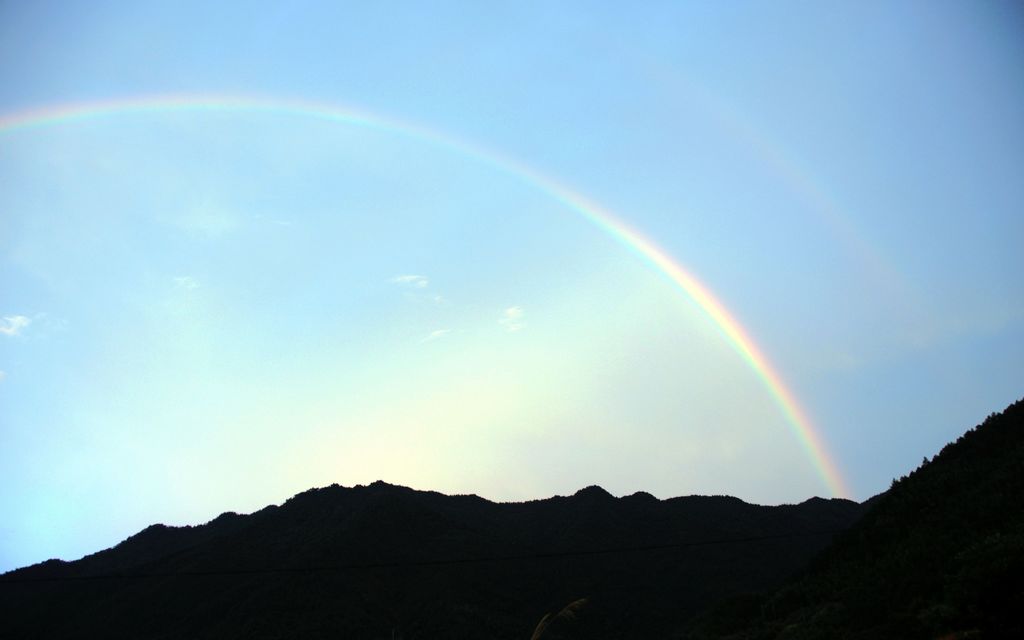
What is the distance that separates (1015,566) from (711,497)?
253 feet

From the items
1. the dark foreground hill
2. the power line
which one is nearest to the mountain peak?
the dark foreground hill

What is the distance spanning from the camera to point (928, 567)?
998 inches

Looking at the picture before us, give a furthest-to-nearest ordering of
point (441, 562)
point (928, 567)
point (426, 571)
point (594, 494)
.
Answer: point (594, 494) < point (441, 562) < point (426, 571) < point (928, 567)

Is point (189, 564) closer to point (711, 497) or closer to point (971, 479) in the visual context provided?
point (711, 497)

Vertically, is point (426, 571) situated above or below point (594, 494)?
below

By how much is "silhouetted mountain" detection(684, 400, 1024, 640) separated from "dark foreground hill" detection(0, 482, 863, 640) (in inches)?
866

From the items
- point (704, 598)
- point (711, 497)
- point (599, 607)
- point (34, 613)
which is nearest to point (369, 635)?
point (599, 607)

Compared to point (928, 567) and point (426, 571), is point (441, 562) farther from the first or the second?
point (928, 567)

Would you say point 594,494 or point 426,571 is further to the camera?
point 594,494

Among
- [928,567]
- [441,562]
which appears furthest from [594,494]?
[928,567]

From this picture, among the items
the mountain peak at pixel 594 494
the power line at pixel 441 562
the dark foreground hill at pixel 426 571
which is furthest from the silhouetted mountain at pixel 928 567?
the mountain peak at pixel 594 494

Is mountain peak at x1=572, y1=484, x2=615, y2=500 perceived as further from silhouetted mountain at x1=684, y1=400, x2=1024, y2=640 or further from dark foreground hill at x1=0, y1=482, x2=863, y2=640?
silhouetted mountain at x1=684, y1=400, x2=1024, y2=640

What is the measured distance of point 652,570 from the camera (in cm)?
7006

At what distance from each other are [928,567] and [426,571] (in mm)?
50752
